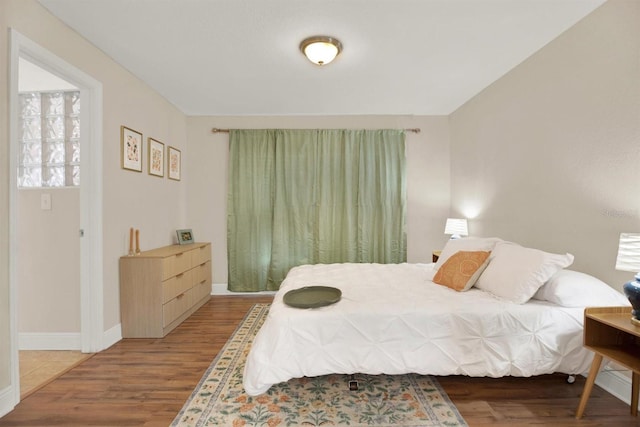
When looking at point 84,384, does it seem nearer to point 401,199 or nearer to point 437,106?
point 401,199

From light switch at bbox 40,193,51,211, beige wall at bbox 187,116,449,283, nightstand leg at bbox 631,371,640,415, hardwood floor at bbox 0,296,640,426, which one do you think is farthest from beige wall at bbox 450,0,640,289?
light switch at bbox 40,193,51,211

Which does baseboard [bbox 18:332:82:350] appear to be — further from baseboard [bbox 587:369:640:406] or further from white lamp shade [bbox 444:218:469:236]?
baseboard [bbox 587:369:640:406]

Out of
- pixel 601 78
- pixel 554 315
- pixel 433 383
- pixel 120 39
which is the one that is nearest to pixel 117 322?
pixel 120 39

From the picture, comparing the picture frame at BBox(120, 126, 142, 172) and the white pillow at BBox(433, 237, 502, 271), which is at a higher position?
the picture frame at BBox(120, 126, 142, 172)

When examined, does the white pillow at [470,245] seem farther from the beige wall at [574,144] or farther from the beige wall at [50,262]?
the beige wall at [50,262]

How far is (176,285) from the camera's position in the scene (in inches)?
117

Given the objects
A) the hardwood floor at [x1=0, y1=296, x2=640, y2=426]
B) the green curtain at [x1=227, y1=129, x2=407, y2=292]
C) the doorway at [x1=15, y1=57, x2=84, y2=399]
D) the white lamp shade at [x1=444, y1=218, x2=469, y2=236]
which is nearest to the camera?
the hardwood floor at [x1=0, y1=296, x2=640, y2=426]

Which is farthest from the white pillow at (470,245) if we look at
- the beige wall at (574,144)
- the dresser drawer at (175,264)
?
the dresser drawer at (175,264)

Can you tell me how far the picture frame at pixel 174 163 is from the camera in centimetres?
364

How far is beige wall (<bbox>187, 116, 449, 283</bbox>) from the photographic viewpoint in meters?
4.09

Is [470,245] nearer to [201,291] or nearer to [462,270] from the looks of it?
[462,270]

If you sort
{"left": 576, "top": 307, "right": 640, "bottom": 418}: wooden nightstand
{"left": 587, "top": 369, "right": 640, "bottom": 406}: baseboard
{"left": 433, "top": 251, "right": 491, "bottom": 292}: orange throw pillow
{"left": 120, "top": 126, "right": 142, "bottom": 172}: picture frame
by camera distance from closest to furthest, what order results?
{"left": 576, "top": 307, "right": 640, "bottom": 418}: wooden nightstand, {"left": 587, "top": 369, "right": 640, "bottom": 406}: baseboard, {"left": 433, "top": 251, "right": 491, "bottom": 292}: orange throw pillow, {"left": 120, "top": 126, "right": 142, "bottom": 172}: picture frame

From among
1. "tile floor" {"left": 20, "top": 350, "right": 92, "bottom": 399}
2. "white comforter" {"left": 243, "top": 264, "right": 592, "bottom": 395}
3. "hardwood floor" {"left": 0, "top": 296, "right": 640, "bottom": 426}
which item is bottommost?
"tile floor" {"left": 20, "top": 350, "right": 92, "bottom": 399}

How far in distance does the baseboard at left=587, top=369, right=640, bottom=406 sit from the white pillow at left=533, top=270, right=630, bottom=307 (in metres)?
0.49
